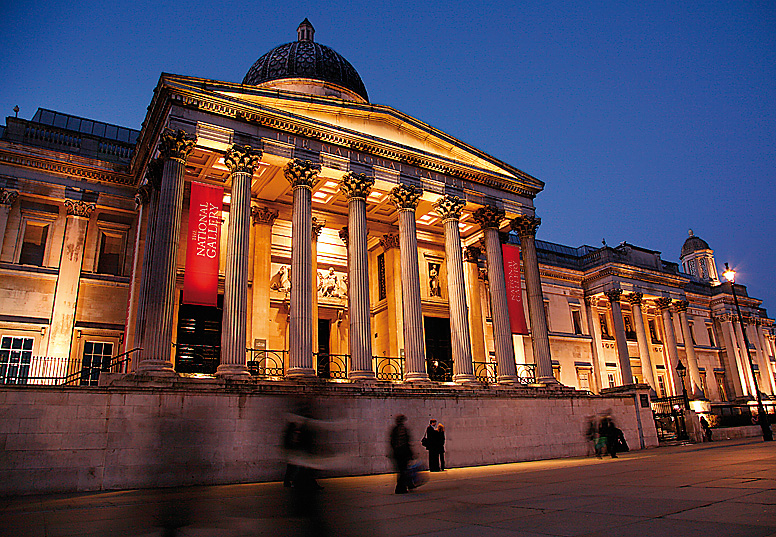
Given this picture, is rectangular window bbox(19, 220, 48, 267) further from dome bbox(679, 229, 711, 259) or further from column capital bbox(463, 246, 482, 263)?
dome bbox(679, 229, 711, 259)

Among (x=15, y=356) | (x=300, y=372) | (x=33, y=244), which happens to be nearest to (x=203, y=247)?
(x=300, y=372)

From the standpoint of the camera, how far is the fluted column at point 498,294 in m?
21.8

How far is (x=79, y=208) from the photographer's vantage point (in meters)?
22.0

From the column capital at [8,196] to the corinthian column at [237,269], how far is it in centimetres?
979

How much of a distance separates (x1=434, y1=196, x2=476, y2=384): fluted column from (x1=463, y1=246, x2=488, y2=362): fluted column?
16.0 ft

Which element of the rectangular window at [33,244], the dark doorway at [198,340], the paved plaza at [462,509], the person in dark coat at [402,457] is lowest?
the paved plaza at [462,509]

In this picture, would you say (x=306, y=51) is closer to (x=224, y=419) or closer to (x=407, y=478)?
(x=224, y=419)

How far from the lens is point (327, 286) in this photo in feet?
83.5

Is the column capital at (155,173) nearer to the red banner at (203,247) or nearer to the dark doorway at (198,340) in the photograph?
the red banner at (203,247)

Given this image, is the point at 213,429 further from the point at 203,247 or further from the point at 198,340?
the point at 198,340

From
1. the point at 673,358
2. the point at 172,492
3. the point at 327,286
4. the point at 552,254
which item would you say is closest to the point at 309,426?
the point at 172,492

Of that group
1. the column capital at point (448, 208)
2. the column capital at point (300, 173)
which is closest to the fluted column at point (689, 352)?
the column capital at point (448, 208)

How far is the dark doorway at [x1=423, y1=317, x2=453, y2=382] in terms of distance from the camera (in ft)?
84.2

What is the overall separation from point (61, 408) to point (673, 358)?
40923mm
